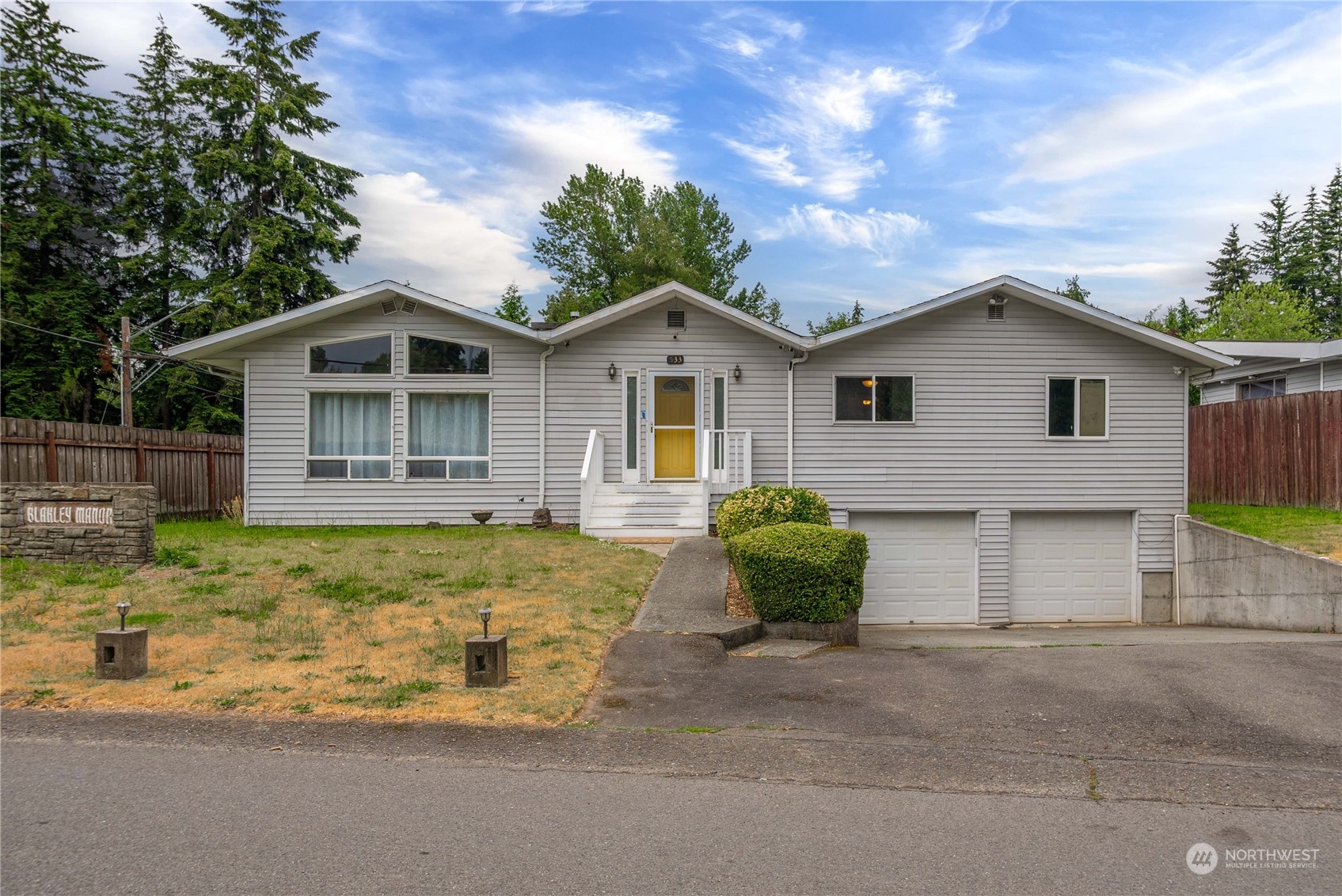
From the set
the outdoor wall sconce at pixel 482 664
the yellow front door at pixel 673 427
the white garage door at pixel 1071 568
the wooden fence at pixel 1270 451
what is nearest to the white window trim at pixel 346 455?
the yellow front door at pixel 673 427

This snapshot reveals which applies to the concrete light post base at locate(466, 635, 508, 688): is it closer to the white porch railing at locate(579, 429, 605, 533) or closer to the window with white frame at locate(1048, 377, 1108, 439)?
the white porch railing at locate(579, 429, 605, 533)

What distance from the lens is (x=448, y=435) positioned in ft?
50.5

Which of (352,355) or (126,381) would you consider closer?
(352,355)

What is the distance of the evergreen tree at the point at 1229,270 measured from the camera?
4812 centimetres

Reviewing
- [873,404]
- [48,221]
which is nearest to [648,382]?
[873,404]

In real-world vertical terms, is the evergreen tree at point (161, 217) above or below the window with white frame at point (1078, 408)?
above

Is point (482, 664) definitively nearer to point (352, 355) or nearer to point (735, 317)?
point (735, 317)

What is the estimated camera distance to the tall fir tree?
26.8 metres

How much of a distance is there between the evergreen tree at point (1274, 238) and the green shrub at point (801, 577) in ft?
163

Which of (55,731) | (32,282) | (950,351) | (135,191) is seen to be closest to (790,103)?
(950,351)

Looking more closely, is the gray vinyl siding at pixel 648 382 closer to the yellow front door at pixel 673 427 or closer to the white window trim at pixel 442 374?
the yellow front door at pixel 673 427

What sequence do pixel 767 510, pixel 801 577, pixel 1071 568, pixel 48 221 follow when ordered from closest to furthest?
pixel 801 577, pixel 767 510, pixel 1071 568, pixel 48 221

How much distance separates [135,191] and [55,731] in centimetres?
2671

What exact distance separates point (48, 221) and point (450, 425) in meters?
18.1
